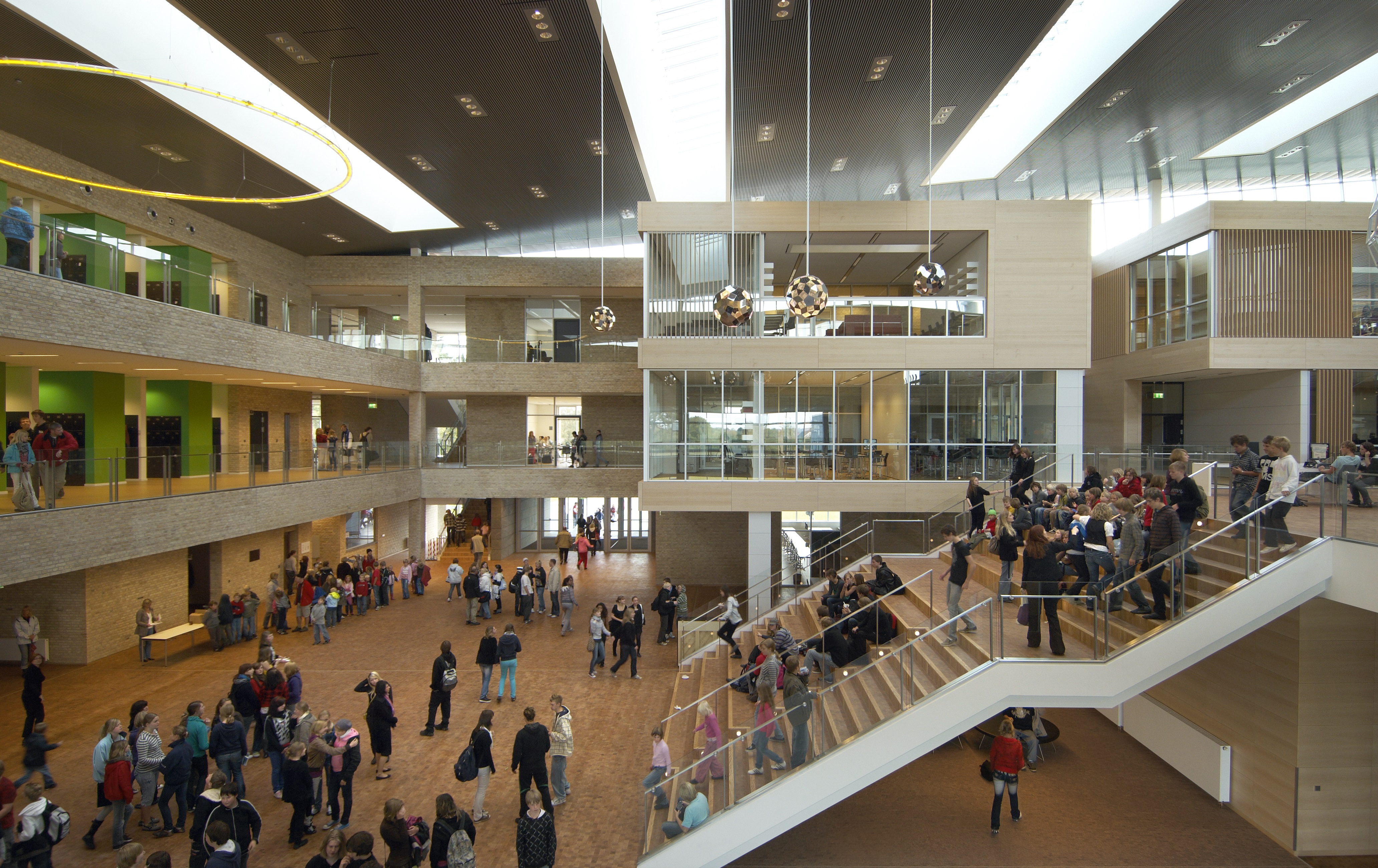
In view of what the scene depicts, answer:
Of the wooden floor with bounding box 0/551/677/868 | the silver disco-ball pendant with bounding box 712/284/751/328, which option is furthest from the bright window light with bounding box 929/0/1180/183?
the wooden floor with bounding box 0/551/677/868

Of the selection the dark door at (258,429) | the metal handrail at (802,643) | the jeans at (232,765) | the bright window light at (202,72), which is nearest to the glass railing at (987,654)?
the metal handrail at (802,643)

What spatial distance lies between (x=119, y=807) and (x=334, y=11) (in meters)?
11.2

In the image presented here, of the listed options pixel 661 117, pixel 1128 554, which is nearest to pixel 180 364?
pixel 661 117

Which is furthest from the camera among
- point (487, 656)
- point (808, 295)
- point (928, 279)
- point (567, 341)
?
point (567, 341)

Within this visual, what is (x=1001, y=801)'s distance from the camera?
8.90 metres

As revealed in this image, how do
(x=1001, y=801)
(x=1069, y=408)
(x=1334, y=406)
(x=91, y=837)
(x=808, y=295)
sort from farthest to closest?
(x=1334, y=406) < (x=1069, y=408) < (x=808, y=295) < (x=1001, y=801) < (x=91, y=837)

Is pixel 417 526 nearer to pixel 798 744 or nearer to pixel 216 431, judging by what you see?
pixel 216 431

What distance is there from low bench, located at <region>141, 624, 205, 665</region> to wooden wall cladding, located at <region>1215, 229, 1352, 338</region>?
2571 cm

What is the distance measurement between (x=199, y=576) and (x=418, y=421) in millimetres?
7881

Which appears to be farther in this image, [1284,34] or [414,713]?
[1284,34]

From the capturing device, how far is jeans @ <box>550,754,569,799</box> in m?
8.92

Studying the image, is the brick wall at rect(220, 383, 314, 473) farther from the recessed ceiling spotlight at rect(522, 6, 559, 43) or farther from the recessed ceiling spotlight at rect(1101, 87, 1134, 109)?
the recessed ceiling spotlight at rect(1101, 87, 1134, 109)

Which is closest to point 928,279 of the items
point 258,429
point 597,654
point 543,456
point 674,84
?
point 674,84

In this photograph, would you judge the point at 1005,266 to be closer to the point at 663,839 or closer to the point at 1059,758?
the point at 1059,758
